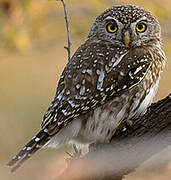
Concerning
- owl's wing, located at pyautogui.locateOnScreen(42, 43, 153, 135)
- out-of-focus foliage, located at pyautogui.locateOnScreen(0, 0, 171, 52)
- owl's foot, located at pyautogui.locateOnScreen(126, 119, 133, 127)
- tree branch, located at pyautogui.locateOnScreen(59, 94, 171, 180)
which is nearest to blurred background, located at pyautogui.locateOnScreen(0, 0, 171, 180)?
out-of-focus foliage, located at pyautogui.locateOnScreen(0, 0, 171, 52)

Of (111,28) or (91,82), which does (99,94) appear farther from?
(111,28)

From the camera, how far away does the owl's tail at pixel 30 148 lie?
4.55 m

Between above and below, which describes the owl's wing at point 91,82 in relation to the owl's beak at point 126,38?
below

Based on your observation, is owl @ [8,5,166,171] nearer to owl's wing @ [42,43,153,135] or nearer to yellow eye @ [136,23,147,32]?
owl's wing @ [42,43,153,135]

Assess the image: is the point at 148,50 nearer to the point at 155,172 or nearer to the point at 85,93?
the point at 85,93

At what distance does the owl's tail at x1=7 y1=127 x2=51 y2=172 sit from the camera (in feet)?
14.9

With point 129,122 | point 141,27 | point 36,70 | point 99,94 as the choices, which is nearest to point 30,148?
point 99,94

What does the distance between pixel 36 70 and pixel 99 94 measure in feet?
16.4

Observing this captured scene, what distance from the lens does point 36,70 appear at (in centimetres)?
973

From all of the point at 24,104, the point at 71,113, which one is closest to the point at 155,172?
the point at 71,113

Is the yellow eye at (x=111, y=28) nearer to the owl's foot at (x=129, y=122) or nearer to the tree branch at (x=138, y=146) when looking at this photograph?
the owl's foot at (x=129, y=122)

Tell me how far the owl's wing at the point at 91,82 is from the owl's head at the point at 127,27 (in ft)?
0.66

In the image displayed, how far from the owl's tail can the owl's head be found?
1.04 meters

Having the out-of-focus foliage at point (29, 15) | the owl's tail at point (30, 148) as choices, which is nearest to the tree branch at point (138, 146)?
the owl's tail at point (30, 148)
